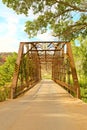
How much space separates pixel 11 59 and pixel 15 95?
66.3m

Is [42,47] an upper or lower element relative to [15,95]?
upper

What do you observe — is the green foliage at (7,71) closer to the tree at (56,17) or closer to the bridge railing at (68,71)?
the bridge railing at (68,71)

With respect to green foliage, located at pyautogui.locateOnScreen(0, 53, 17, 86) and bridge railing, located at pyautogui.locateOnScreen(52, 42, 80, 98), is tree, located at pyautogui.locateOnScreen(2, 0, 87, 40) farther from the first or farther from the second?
green foliage, located at pyautogui.locateOnScreen(0, 53, 17, 86)

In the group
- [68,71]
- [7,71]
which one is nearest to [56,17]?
[68,71]

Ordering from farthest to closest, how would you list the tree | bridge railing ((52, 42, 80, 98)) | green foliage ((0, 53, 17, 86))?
green foliage ((0, 53, 17, 86)), bridge railing ((52, 42, 80, 98)), the tree

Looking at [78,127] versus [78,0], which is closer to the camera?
[78,127]

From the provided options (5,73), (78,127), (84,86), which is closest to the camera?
(78,127)

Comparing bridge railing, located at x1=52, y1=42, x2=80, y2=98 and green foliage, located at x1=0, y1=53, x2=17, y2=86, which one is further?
green foliage, located at x1=0, y1=53, x2=17, y2=86

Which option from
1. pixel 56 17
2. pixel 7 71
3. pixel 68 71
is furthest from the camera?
pixel 7 71

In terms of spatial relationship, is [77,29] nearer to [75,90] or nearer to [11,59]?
[75,90]

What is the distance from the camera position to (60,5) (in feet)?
50.8

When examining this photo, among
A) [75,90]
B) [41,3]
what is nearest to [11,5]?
[41,3]

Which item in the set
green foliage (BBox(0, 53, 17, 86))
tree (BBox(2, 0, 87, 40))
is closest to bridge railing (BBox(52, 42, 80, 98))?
tree (BBox(2, 0, 87, 40))

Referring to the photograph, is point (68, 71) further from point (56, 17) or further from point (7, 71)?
point (7, 71)
